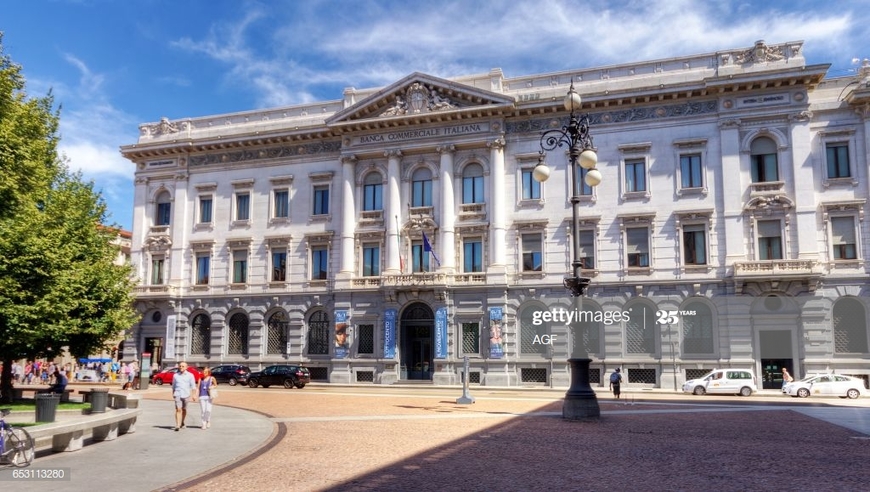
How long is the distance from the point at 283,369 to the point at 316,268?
8341 millimetres

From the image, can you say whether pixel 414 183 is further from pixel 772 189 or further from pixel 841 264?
pixel 841 264

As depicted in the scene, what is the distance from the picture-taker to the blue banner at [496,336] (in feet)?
136

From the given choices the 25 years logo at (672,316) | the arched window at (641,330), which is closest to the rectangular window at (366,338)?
the arched window at (641,330)

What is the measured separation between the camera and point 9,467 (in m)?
12.6

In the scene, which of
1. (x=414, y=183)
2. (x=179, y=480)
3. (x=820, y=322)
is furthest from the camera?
(x=414, y=183)

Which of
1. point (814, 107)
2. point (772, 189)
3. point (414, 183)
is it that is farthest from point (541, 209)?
point (814, 107)

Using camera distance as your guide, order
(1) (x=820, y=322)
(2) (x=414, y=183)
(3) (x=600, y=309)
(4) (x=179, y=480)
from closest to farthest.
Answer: (4) (x=179, y=480) < (1) (x=820, y=322) < (3) (x=600, y=309) < (2) (x=414, y=183)

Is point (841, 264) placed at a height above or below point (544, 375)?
above

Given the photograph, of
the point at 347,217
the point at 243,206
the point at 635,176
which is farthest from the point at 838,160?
the point at 243,206

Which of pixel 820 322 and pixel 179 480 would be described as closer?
pixel 179 480

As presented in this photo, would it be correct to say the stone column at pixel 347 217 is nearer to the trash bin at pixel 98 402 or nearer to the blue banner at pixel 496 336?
the blue banner at pixel 496 336

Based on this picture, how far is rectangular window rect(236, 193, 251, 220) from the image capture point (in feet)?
163

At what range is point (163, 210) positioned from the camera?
51.9 meters

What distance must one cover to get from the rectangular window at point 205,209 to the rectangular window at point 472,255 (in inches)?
777
